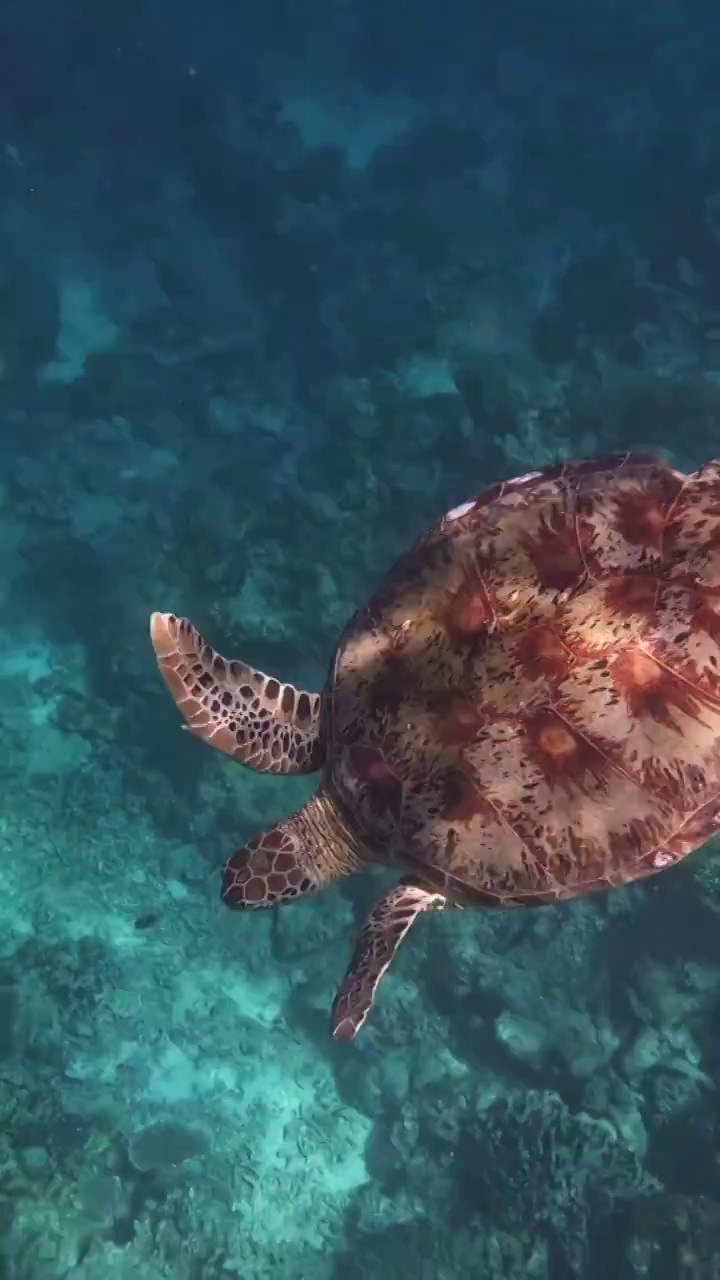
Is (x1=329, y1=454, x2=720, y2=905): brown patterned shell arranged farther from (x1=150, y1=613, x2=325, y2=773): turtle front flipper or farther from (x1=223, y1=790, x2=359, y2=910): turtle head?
(x1=150, y1=613, x2=325, y2=773): turtle front flipper

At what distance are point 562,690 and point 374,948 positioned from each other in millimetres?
1791

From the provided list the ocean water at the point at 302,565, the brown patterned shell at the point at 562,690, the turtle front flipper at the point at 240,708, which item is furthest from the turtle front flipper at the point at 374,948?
the turtle front flipper at the point at 240,708

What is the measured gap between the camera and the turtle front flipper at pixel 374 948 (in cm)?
437

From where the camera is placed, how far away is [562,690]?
3.49 metres

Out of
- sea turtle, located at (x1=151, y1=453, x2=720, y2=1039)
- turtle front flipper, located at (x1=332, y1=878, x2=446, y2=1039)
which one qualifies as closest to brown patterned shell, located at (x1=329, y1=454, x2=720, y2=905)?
sea turtle, located at (x1=151, y1=453, x2=720, y2=1039)

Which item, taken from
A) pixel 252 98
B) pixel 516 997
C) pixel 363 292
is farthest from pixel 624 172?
pixel 516 997

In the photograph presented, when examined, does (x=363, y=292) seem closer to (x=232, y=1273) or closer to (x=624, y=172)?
(x=624, y=172)

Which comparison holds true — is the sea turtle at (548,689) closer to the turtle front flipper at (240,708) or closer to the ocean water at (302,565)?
the ocean water at (302,565)

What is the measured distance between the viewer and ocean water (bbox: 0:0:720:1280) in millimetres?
8211

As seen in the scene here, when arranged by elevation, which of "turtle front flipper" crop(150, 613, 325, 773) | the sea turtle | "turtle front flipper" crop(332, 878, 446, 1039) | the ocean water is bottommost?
the ocean water

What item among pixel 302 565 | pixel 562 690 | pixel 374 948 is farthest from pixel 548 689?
pixel 302 565

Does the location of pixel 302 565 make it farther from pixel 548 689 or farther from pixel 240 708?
pixel 548 689

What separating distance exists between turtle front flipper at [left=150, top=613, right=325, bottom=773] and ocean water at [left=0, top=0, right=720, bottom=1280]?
959 millimetres

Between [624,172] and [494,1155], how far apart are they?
13.8 metres
